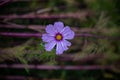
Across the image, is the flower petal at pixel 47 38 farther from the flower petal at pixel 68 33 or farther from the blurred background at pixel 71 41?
the blurred background at pixel 71 41

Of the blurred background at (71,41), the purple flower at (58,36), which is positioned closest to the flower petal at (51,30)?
the purple flower at (58,36)

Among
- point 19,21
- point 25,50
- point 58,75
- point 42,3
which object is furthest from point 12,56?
point 42,3

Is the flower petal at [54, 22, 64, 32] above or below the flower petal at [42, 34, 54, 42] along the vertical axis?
above

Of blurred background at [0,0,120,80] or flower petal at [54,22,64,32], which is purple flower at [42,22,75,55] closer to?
flower petal at [54,22,64,32]

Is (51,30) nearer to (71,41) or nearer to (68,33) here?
(68,33)

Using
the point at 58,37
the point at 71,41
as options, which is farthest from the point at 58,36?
the point at 71,41

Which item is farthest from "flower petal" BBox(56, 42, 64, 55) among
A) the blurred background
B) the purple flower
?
the blurred background
